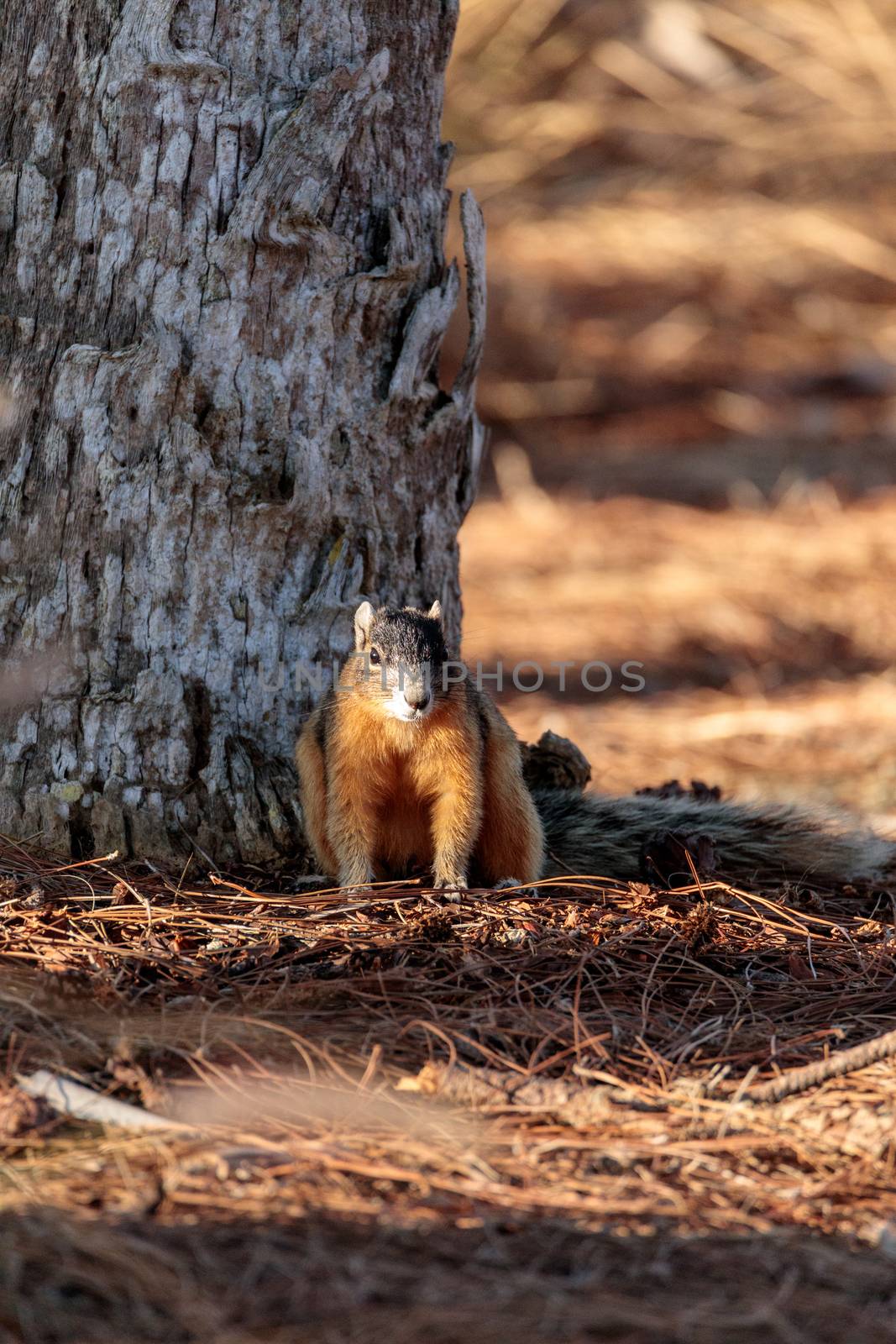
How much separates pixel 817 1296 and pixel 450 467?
2664 mm

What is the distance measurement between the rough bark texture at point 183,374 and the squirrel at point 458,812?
29cm

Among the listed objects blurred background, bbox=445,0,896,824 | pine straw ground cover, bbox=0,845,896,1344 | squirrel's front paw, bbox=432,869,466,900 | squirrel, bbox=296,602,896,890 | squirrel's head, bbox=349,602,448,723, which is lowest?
pine straw ground cover, bbox=0,845,896,1344

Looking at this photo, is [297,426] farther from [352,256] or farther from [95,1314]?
[95,1314]

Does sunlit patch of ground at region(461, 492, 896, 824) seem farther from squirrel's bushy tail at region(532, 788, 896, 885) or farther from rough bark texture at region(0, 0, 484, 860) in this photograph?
rough bark texture at region(0, 0, 484, 860)

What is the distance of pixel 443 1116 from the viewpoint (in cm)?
230

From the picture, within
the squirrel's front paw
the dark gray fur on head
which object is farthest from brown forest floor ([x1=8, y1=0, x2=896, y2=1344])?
the dark gray fur on head

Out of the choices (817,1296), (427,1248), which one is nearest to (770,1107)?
(817,1296)

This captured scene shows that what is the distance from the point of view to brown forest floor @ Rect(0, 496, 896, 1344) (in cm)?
179

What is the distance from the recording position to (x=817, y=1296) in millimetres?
1850

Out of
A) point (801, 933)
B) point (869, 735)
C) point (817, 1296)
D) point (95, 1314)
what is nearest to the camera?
point (95, 1314)

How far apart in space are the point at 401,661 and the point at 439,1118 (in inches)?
49.9

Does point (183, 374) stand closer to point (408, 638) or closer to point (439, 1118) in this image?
point (408, 638)

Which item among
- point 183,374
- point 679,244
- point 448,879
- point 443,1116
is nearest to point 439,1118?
point 443,1116

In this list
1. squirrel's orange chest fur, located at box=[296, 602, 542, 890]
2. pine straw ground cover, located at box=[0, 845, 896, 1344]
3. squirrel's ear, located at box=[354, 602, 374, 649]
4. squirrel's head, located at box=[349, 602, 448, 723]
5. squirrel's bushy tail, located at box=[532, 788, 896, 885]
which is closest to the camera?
pine straw ground cover, located at box=[0, 845, 896, 1344]
